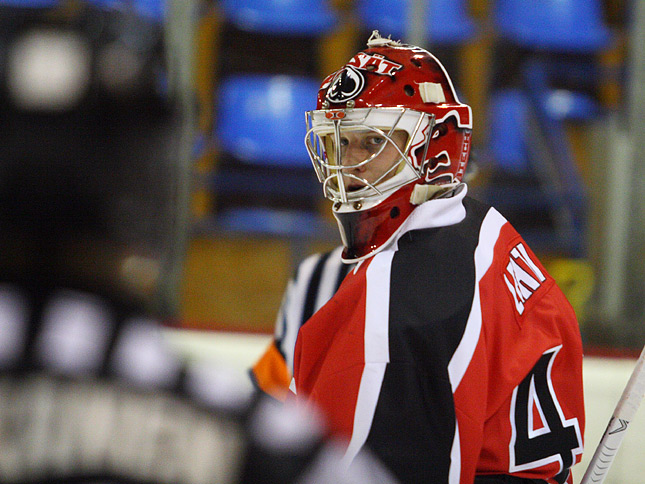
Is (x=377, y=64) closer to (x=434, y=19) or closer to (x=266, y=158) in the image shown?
(x=266, y=158)

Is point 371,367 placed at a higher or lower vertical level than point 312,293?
higher

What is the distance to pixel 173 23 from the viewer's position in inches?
145

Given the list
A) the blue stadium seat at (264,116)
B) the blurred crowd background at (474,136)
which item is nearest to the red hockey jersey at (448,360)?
the blurred crowd background at (474,136)

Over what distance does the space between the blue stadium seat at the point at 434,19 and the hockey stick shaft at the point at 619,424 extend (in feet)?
9.21

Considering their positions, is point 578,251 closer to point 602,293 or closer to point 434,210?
point 602,293

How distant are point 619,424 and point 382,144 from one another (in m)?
0.70

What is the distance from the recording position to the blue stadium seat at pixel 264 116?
416 centimetres

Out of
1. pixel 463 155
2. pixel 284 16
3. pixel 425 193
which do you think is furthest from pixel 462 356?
pixel 284 16

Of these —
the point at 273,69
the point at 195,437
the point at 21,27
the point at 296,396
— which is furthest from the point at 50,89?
the point at 273,69

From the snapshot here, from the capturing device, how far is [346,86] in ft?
5.08

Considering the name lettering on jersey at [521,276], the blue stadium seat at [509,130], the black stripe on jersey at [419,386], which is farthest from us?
the blue stadium seat at [509,130]

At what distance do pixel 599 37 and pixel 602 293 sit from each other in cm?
144

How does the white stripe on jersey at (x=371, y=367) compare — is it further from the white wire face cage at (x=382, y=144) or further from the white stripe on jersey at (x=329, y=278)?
the white stripe on jersey at (x=329, y=278)

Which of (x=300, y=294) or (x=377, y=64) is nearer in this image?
(x=377, y=64)
